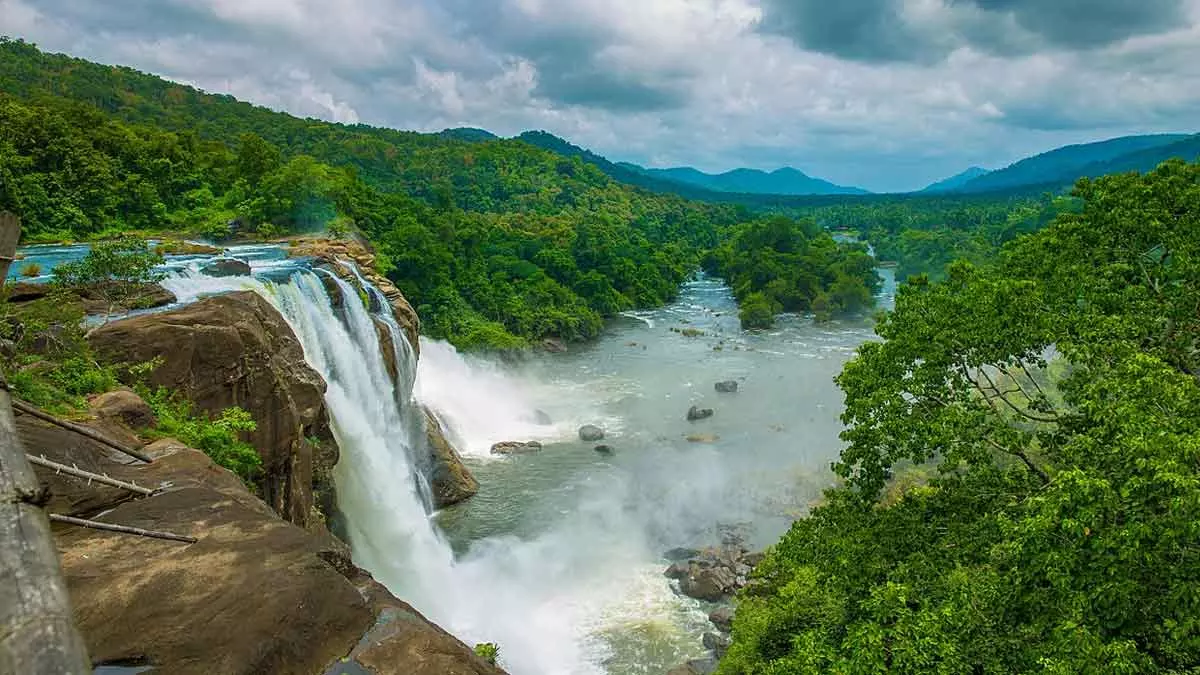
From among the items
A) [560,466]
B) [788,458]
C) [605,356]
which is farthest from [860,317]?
[560,466]

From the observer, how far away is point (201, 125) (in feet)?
294

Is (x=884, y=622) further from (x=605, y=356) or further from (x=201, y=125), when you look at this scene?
(x=201, y=125)

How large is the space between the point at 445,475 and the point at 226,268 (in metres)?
10.3

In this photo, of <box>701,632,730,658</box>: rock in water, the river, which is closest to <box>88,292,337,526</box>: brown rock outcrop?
the river

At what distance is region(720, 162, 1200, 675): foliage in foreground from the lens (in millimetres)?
7293

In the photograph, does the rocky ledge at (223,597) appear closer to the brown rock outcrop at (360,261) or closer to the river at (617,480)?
the river at (617,480)

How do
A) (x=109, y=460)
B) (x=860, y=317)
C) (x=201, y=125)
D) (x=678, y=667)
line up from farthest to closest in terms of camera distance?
(x=201, y=125)
(x=860, y=317)
(x=678, y=667)
(x=109, y=460)

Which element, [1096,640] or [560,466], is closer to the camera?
[1096,640]

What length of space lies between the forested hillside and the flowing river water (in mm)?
6467

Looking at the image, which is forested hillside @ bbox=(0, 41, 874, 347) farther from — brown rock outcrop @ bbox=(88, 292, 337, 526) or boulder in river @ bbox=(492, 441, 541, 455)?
boulder in river @ bbox=(492, 441, 541, 455)

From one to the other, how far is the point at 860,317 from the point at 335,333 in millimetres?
57103

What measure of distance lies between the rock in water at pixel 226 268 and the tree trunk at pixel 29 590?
20597 mm

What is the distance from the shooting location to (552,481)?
93.9 feet

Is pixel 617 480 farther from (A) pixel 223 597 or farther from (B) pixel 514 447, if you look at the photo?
(A) pixel 223 597
